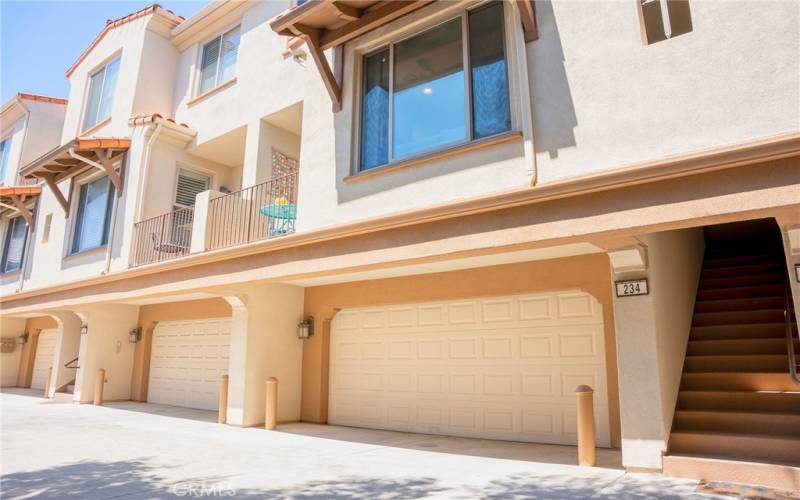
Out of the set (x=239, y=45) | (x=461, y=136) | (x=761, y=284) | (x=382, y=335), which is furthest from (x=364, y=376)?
(x=239, y=45)

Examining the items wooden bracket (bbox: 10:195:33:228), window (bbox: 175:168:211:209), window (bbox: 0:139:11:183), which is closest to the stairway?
window (bbox: 175:168:211:209)

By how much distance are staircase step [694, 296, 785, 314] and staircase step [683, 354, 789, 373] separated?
1.43 m

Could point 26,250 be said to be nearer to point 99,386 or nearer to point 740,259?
point 99,386

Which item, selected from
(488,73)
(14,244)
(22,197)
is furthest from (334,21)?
(14,244)

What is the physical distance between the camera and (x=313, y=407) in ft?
35.9

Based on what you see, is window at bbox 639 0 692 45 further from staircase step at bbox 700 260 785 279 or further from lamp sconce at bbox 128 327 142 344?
lamp sconce at bbox 128 327 142 344

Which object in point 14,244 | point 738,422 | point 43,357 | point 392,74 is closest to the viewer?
point 738,422

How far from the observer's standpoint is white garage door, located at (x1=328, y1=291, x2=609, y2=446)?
809 cm

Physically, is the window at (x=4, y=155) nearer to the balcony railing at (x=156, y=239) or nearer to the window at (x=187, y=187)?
the window at (x=187, y=187)

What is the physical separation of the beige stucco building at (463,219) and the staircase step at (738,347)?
4cm

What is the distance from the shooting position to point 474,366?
29.6 feet

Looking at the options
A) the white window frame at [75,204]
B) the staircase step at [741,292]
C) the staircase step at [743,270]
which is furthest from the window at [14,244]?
the staircase step at [743,270]

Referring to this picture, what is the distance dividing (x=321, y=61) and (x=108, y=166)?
7.47m

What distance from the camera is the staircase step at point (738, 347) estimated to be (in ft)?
24.8
